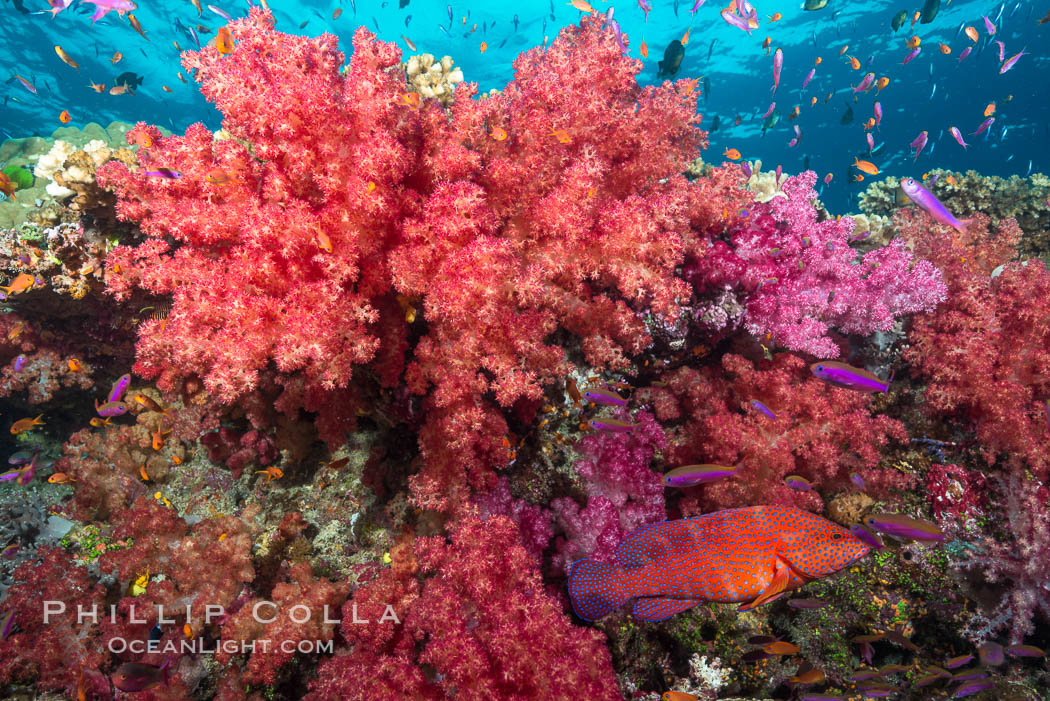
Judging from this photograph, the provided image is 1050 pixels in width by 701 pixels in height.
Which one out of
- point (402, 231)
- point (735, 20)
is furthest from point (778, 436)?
point (735, 20)

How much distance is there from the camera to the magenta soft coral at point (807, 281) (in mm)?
3795

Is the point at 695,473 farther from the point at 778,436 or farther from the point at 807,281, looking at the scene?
the point at 807,281

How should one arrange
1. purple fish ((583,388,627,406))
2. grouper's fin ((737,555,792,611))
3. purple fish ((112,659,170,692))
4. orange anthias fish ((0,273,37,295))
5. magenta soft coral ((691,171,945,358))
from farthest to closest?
orange anthias fish ((0,273,37,295))
magenta soft coral ((691,171,945,358))
purple fish ((583,388,627,406))
purple fish ((112,659,170,692))
grouper's fin ((737,555,792,611))

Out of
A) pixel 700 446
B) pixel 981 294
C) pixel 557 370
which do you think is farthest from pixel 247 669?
pixel 981 294

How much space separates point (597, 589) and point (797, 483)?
187 centimetres

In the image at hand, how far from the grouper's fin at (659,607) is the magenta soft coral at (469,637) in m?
0.31

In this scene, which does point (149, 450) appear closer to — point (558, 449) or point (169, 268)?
point (169, 268)

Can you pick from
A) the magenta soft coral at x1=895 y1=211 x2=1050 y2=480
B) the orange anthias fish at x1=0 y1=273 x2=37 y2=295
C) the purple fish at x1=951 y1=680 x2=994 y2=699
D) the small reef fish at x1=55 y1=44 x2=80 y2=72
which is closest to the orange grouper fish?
the purple fish at x1=951 y1=680 x2=994 y2=699

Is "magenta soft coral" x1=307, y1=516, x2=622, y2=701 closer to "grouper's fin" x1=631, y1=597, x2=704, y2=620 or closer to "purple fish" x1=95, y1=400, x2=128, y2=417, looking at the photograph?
"grouper's fin" x1=631, y1=597, x2=704, y2=620

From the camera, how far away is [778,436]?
11.9 feet

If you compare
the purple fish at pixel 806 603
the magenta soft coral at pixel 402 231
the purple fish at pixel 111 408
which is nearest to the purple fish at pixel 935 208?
the magenta soft coral at pixel 402 231

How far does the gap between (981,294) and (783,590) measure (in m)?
3.60

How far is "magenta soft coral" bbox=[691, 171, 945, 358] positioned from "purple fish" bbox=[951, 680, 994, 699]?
7.76ft

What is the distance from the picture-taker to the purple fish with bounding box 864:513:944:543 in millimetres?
2994
